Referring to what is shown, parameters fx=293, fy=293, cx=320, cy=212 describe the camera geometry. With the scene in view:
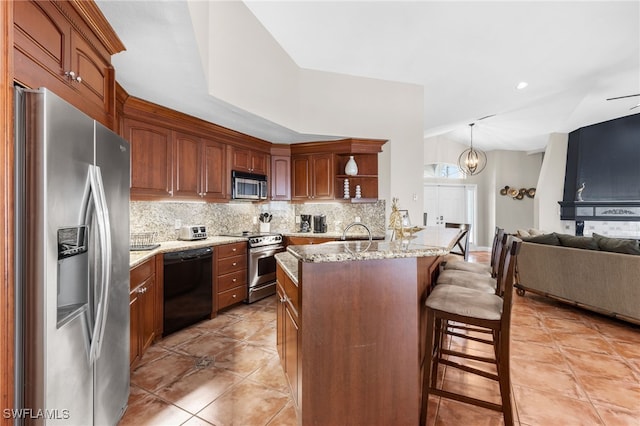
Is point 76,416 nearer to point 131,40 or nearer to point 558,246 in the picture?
point 131,40

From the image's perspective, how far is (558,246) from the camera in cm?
374

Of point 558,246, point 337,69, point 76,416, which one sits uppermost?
point 337,69

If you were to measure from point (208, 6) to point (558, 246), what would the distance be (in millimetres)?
4696

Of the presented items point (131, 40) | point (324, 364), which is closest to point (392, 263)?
point (324, 364)

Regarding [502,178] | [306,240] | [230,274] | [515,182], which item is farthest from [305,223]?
[515,182]

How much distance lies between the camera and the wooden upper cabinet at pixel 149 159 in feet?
9.37

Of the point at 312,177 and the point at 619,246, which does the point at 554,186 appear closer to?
the point at 619,246

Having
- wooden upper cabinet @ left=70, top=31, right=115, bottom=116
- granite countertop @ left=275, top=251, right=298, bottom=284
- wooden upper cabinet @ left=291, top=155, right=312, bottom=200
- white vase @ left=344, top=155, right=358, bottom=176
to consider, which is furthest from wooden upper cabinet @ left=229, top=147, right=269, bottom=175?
granite countertop @ left=275, top=251, right=298, bottom=284

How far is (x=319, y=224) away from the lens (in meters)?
4.70

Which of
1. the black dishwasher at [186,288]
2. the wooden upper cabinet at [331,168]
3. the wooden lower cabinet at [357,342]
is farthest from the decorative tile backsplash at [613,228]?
the black dishwasher at [186,288]

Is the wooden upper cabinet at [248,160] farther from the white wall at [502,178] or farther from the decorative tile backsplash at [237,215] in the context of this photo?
the white wall at [502,178]

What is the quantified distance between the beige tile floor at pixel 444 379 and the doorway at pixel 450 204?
563 centimetres

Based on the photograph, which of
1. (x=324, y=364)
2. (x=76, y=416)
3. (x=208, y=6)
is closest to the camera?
(x=76, y=416)

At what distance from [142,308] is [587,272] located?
4.62 meters
